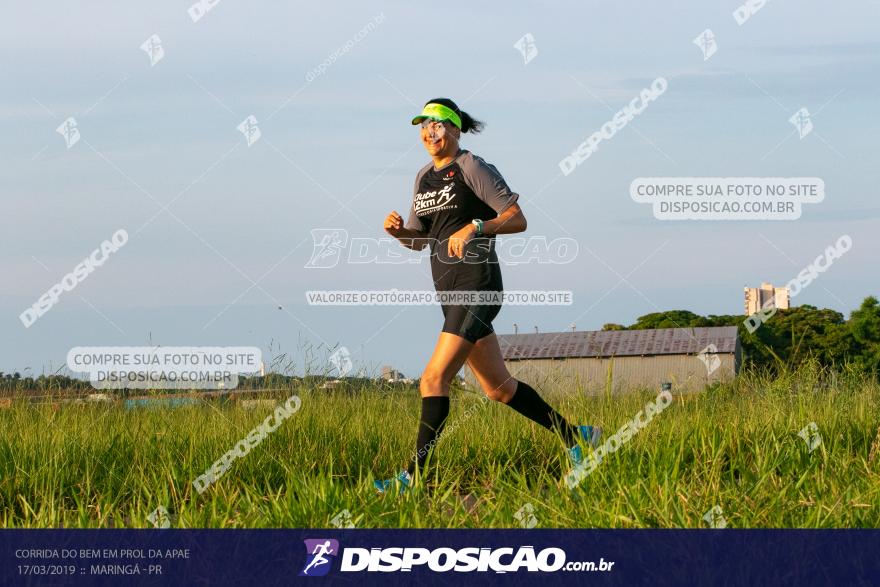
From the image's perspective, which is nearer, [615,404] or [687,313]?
[615,404]

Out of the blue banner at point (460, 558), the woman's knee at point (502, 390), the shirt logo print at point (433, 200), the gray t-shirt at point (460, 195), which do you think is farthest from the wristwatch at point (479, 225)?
the blue banner at point (460, 558)

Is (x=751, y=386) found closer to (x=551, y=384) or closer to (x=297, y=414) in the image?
(x=551, y=384)

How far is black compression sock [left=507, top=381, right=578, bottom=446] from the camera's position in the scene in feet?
22.0

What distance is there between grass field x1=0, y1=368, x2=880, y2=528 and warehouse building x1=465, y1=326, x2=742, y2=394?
40 centimetres

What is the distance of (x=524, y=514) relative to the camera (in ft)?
15.8

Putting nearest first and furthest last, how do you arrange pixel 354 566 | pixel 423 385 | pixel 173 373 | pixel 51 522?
pixel 354 566 < pixel 51 522 < pixel 423 385 < pixel 173 373

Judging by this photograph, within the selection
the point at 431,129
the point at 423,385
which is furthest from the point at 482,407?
the point at 431,129

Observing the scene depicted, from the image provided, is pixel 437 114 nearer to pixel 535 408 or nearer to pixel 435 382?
pixel 435 382

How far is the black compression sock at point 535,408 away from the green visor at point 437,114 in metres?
1.81

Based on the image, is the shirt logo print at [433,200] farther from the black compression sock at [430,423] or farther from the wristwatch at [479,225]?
the black compression sock at [430,423]

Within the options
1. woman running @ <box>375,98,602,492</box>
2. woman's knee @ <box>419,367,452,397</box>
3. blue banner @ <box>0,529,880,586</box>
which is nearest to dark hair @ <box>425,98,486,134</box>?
woman running @ <box>375,98,602,492</box>

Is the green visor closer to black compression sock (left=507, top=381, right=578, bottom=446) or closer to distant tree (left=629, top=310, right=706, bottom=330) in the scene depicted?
black compression sock (left=507, top=381, right=578, bottom=446)

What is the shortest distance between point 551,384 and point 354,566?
491 centimetres

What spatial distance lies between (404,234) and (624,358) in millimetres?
36113
